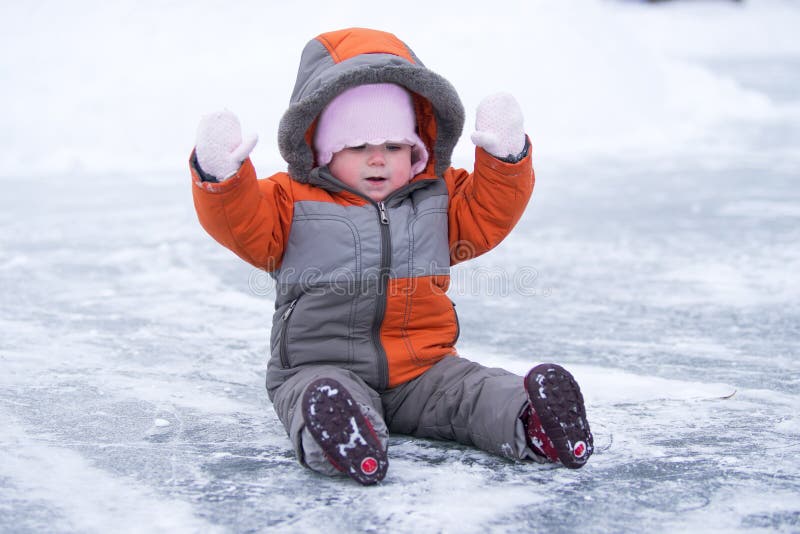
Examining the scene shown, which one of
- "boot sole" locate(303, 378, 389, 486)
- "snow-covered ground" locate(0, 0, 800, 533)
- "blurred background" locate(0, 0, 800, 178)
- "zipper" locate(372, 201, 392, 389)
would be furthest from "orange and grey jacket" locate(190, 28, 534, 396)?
"blurred background" locate(0, 0, 800, 178)

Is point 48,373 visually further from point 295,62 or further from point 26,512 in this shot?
point 295,62

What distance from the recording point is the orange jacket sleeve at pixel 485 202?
2.25 meters

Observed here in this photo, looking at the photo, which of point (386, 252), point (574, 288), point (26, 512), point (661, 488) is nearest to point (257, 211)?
point (386, 252)

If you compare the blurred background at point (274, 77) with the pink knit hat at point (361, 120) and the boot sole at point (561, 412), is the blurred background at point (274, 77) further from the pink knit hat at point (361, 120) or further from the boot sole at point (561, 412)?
the boot sole at point (561, 412)

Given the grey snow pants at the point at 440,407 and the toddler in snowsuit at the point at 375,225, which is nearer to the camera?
the grey snow pants at the point at 440,407

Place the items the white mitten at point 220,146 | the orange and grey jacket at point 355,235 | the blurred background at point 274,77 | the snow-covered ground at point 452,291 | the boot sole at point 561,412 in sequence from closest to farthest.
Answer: the snow-covered ground at point 452,291, the boot sole at point 561,412, the white mitten at point 220,146, the orange and grey jacket at point 355,235, the blurred background at point 274,77

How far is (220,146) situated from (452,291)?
183cm

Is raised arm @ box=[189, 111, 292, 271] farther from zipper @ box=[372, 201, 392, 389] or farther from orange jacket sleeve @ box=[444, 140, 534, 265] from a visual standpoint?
orange jacket sleeve @ box=[444, 140, 534, 265]

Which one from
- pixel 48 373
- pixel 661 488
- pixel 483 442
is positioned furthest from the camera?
pixel 48 373

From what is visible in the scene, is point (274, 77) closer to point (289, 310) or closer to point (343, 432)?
point (289, 310)

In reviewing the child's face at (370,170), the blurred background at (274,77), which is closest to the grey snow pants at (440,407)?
the child's face at (370,170)

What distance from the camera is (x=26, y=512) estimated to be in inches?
65.6

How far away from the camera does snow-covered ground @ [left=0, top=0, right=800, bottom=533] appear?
1753 millimetres

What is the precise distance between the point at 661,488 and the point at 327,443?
617 millimetres
